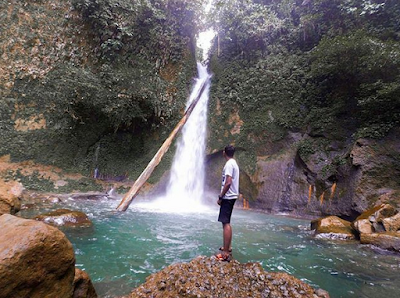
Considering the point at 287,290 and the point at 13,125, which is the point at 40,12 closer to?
the point at 13,125

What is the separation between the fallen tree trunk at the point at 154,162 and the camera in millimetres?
9042

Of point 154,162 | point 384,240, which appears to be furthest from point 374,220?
point 154,162

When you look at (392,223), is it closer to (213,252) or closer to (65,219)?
(213,252)

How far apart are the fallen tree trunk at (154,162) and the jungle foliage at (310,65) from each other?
1.72 meters

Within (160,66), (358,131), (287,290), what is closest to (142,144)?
(160,66)

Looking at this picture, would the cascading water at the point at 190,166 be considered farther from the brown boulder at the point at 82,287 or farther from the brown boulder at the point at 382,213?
the brown boulder at the point at 82,287

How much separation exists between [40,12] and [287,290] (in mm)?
18688

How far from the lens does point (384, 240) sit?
5867mm

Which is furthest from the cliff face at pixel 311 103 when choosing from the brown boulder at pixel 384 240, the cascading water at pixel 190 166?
the brown boulder at pixel 384 240

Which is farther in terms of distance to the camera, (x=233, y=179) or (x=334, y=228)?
(x=334, y=228)

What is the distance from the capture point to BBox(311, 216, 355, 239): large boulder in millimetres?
6789

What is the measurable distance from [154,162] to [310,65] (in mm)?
9363

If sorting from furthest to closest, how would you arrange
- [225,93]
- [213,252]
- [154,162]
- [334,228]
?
[225,93]
[154,162]
[334,228]
[213,252]

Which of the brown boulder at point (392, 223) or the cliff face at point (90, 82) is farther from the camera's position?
the cliff face at point (90, 82)
